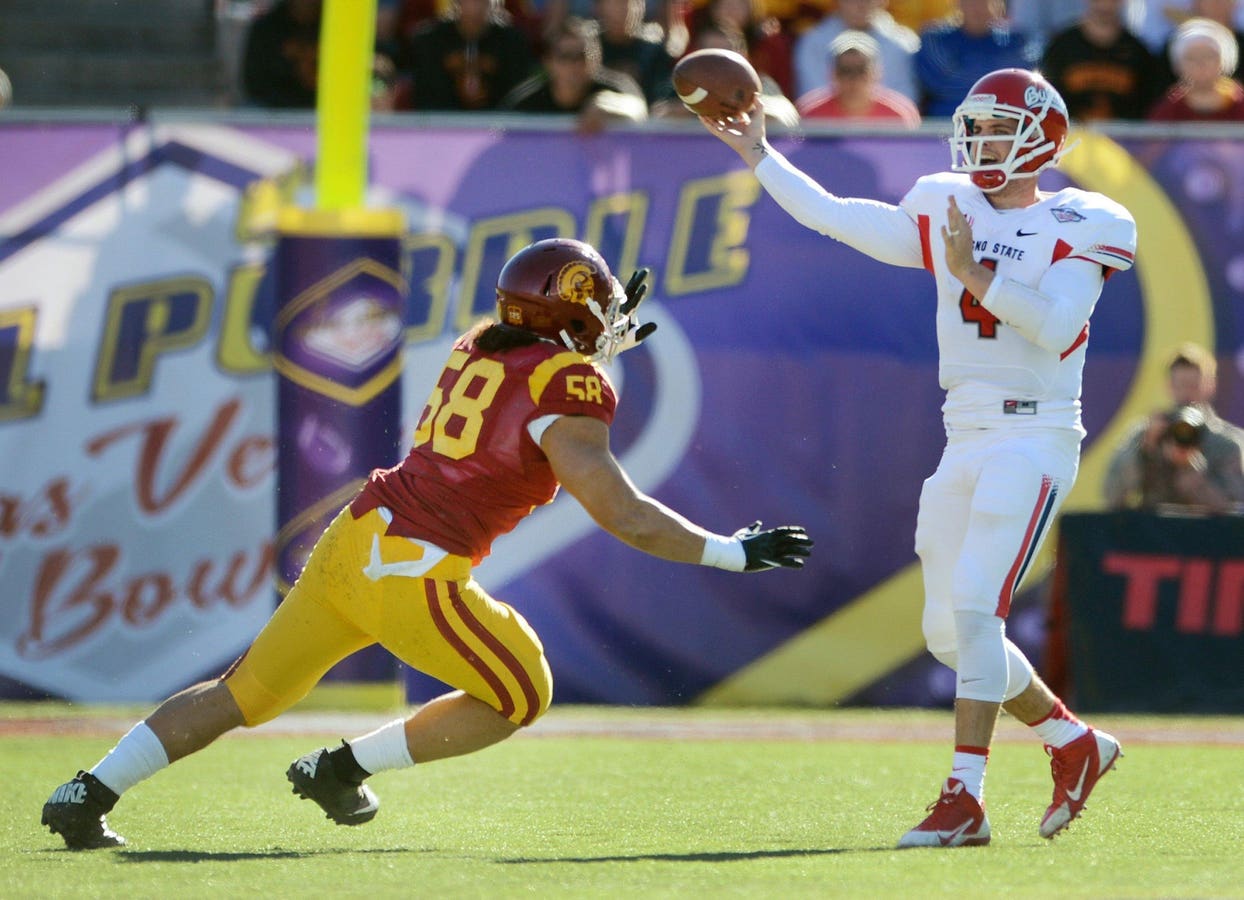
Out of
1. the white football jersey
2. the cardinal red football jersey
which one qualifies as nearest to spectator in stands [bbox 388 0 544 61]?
the white football jersey

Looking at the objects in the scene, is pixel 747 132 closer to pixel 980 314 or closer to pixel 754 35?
pixel 980 314

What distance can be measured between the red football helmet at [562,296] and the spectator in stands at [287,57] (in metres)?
5.36

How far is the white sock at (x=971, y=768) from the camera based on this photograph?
5.06 meters

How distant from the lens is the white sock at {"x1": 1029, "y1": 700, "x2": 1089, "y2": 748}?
534 cm

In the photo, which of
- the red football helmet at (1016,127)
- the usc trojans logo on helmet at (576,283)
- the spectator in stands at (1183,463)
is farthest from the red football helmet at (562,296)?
the spectator in stands at (1183,463)

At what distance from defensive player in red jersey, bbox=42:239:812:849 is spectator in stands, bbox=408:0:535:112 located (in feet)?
16.2

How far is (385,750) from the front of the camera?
5.13m

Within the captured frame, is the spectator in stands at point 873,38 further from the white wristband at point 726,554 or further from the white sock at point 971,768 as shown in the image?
the white wristband at point 726,554

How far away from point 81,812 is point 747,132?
8.17 ft

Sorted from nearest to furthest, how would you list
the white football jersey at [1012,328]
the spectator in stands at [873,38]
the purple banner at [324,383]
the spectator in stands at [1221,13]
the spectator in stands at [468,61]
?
1. the white football jersey at [1012,328]
2. the purple banner at [324,383]
3. the spectator in stands at [468,61]
4. the spectator in stands at [873,38]
5. the spectator in stands at [1221,13]

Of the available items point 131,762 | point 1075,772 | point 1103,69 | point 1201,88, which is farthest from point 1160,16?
point 131,762

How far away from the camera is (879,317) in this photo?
8953mm

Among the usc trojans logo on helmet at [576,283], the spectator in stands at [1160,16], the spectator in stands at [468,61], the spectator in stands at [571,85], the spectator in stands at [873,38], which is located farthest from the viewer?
the spectator in stands at [1160,16]

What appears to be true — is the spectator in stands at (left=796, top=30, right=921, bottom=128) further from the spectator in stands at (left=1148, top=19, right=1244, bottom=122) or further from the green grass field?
the green grass field
